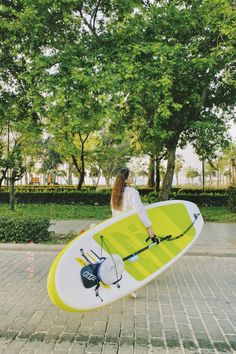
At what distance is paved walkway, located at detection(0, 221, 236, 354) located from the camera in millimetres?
4066

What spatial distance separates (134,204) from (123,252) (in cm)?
74

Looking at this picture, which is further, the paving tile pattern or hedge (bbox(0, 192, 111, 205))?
hedge (bbox(0, 192, 111, 205))

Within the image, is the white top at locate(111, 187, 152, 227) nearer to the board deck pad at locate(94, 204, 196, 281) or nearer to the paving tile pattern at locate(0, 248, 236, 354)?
the board deck pad at locate(94, 204, 196, 281)

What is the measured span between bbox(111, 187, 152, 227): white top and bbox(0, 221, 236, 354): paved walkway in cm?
121

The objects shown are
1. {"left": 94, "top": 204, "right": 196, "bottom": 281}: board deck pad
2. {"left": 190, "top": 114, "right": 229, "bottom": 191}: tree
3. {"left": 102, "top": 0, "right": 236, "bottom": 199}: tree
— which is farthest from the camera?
{"left": 190, "top": 114, "right": 229, "bottom": 191}: tree

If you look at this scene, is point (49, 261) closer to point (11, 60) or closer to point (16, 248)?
point (16, 248)

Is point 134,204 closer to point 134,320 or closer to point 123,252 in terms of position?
point 123,252

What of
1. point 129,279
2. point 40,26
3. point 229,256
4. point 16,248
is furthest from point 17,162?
point 129,279

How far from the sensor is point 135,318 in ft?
15.9

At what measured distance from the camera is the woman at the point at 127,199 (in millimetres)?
5707

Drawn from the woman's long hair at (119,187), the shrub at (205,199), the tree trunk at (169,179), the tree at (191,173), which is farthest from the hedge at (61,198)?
the tree at (191,173)

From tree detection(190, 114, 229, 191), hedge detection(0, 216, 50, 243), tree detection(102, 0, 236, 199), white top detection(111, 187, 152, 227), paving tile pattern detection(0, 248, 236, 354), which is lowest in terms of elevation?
paving tile pattern detection(0, 248, 236, 354)

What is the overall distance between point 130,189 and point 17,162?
39.4 feet

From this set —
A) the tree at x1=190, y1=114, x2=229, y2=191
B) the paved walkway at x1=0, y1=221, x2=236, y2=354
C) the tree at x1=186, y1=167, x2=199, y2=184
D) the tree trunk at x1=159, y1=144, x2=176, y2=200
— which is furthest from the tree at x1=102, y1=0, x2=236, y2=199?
the tree at x1=186, y1=167, x2=199, y2=184
